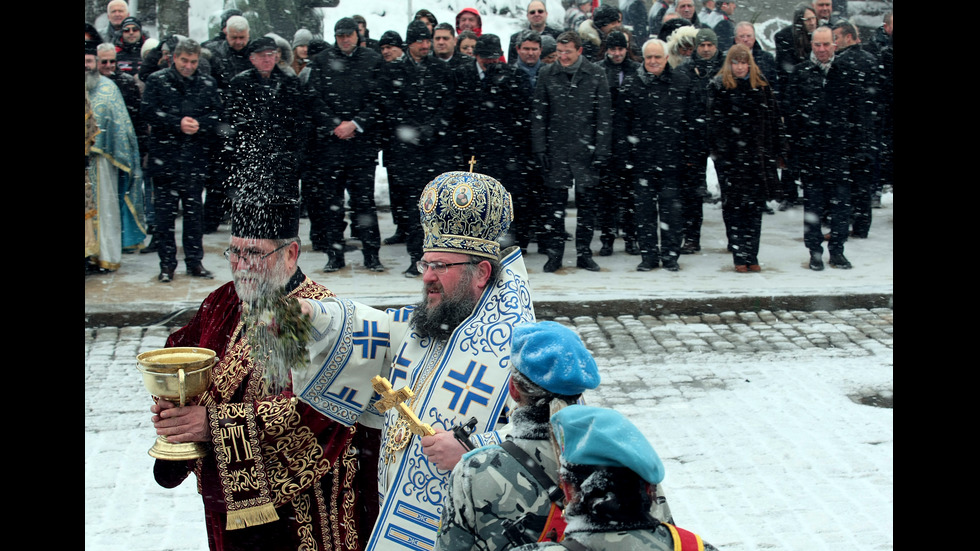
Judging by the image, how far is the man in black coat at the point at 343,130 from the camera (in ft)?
33.2

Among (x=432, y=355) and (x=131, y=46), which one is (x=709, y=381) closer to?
(x=432, y=355)

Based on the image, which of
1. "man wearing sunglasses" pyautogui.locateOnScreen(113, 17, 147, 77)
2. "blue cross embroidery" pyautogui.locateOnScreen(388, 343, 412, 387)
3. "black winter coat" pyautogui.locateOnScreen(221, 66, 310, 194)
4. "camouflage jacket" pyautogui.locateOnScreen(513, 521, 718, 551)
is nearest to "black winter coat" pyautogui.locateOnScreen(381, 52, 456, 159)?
"black winter coat" pyautogui.locateOnScreen(221, 66, 310, 194)

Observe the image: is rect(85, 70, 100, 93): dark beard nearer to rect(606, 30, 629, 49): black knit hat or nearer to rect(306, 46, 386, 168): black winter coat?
rect(306, 46, 386, 168): black winter coat

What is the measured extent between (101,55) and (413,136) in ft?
10.9

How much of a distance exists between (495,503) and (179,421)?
4.31 ft

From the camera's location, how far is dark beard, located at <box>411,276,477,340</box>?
3666 mm

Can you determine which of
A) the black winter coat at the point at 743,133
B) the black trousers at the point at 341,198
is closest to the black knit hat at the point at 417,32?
the black trousers at the point at 341,198

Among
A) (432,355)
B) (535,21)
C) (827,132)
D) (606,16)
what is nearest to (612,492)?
(432,355)

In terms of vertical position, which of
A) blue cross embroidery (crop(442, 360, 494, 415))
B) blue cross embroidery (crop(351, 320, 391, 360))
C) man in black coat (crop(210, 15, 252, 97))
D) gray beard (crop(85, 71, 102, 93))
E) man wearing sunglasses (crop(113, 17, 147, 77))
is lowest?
blue cross embroidery (crop(442, 360, 494, 415))

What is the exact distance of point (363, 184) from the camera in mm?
10375

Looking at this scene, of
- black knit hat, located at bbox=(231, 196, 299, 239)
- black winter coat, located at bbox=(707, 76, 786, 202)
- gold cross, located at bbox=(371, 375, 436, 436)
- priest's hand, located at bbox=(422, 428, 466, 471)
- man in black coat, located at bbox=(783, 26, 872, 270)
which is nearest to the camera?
priest's hand, located at bbox=(422, 428, 466, 471)

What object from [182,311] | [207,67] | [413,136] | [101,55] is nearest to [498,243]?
[182,311]

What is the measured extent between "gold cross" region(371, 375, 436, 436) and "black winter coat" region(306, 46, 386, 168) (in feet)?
22.5
